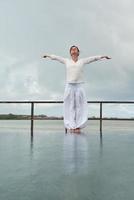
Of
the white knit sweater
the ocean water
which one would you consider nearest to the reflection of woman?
the white knit sweater

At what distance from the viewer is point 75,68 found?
9586 mm

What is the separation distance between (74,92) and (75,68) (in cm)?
56

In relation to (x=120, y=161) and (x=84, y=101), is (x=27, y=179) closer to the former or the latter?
(x=120, y=161)

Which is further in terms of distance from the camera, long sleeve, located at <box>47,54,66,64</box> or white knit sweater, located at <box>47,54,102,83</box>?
long sleeve, located at <box>47,54,66,64</box>

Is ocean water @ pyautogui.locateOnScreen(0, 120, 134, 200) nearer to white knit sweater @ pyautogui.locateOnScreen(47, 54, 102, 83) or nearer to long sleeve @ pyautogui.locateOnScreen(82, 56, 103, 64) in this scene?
white knit sweater @ pyautogui.locateOnScreen(47, 54, 102, 83)

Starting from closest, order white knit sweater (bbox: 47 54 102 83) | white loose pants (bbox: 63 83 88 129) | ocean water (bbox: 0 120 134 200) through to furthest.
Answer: ocean water (bbox: 0 120 134 200)
white knit sweater (bbox: 47 54 102 83)
white loose pants (bbox: 63 83 88 129)

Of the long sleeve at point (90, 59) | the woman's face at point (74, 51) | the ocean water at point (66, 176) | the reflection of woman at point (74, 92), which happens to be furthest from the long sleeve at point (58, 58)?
the ocean water at point (66, 176)

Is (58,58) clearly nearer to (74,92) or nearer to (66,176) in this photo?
(74,92)

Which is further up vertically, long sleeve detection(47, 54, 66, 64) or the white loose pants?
long sleeve detection(47, 54, 66, 64)

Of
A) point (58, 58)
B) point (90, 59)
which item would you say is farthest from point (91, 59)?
point (58, 58)

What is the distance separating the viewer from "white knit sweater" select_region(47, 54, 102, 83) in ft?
31.5

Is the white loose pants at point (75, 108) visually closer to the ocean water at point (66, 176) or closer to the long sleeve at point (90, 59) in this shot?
the long sleeve at point (90, 59)

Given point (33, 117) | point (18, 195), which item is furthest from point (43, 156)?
point (33, 117)

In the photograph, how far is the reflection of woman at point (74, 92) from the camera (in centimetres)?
965
